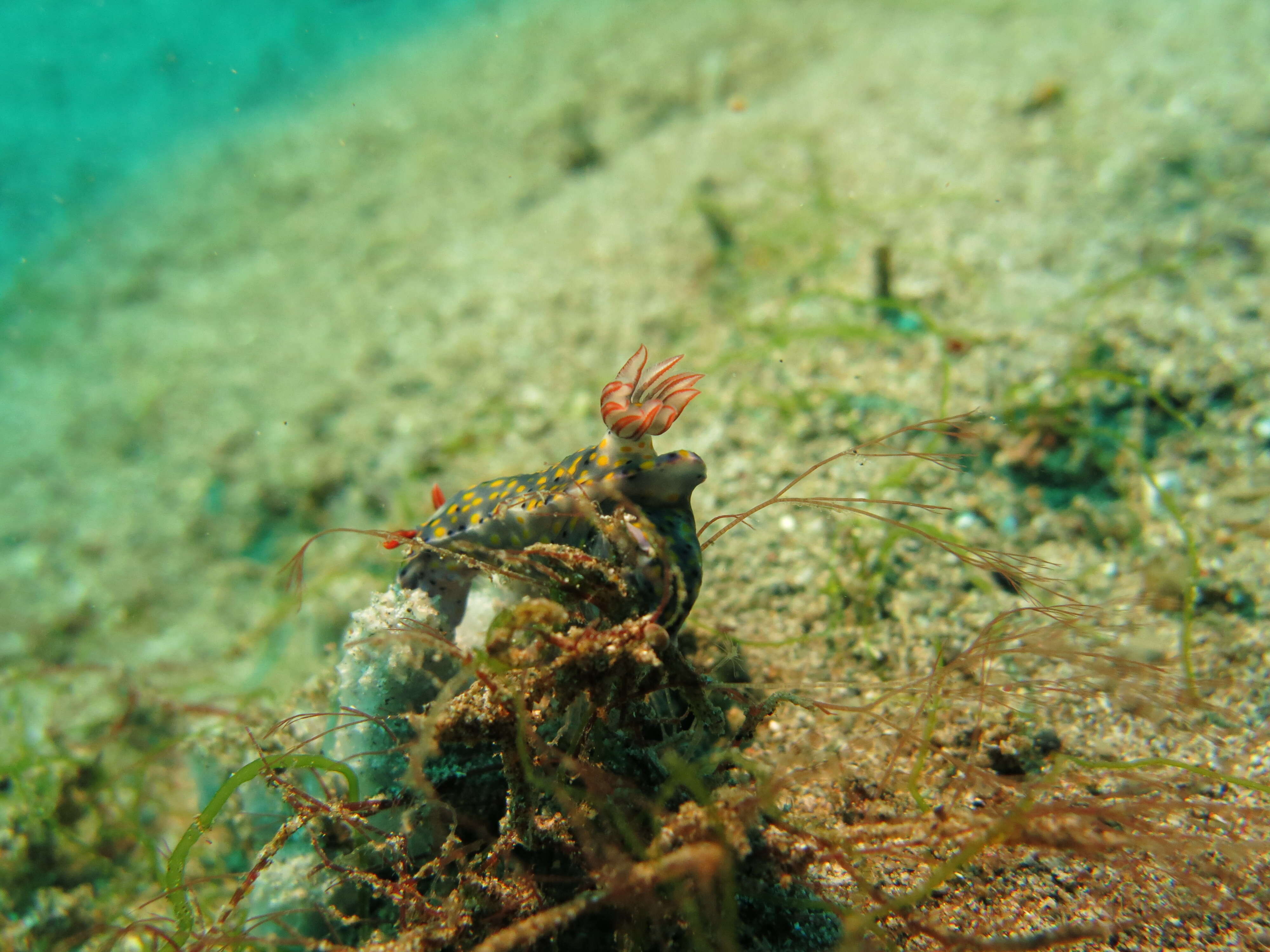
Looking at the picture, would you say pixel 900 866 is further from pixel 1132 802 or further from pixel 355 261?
pixel 355 261

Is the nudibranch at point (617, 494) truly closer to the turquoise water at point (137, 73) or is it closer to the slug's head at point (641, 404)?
the slug's head at point (641, 404)

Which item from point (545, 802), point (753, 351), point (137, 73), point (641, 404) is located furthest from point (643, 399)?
point (137, 73)

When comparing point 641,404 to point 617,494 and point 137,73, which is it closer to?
point 617,494

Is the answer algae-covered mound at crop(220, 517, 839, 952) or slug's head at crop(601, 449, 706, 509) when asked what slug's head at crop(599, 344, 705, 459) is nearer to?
slug's head at crop(601, 449, 706, 509)

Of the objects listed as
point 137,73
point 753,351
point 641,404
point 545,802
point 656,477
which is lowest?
point 545,802

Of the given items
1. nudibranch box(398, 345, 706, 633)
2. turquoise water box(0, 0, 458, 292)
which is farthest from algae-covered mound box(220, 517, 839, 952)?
turquoise water box(0, 0, 458, 292)
